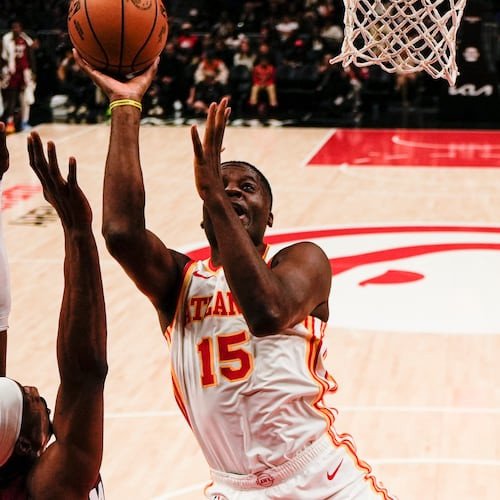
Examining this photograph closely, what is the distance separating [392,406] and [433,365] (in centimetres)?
82

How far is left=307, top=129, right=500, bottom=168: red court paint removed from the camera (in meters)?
15.1

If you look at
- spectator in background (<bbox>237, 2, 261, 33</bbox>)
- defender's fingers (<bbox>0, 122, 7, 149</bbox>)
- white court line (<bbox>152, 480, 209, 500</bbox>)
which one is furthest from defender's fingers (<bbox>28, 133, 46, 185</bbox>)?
spectator in background (<bbox>237, 2, 261, 33</bbox>)

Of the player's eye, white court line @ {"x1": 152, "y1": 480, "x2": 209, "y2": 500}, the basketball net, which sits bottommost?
white court line @ {"x1": 152, "y1": 480, "x2": 209, "y2": 500}

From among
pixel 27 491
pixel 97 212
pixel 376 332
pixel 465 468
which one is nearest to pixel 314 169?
pixel 97 212

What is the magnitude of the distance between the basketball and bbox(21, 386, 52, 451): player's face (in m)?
1.16

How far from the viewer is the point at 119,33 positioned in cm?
325

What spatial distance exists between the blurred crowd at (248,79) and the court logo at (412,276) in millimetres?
8669

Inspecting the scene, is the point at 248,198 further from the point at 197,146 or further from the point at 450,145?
the point at 450,145

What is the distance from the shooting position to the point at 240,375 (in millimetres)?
3119

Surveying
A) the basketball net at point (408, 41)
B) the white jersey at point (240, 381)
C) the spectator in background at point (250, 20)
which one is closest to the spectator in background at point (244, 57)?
the spectator in background at point (250, 20)

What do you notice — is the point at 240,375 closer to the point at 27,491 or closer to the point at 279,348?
the point at 279,348

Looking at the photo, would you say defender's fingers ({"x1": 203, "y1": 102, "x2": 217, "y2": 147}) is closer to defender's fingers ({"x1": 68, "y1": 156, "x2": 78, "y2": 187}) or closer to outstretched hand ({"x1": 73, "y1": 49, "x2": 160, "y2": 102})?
outstretched hand ({"x1": 73, "y1": 49, "x2": 160, "y2": 102})

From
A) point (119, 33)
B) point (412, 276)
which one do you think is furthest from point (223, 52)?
point (119, 33)

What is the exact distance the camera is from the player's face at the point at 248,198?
3.25 meters
